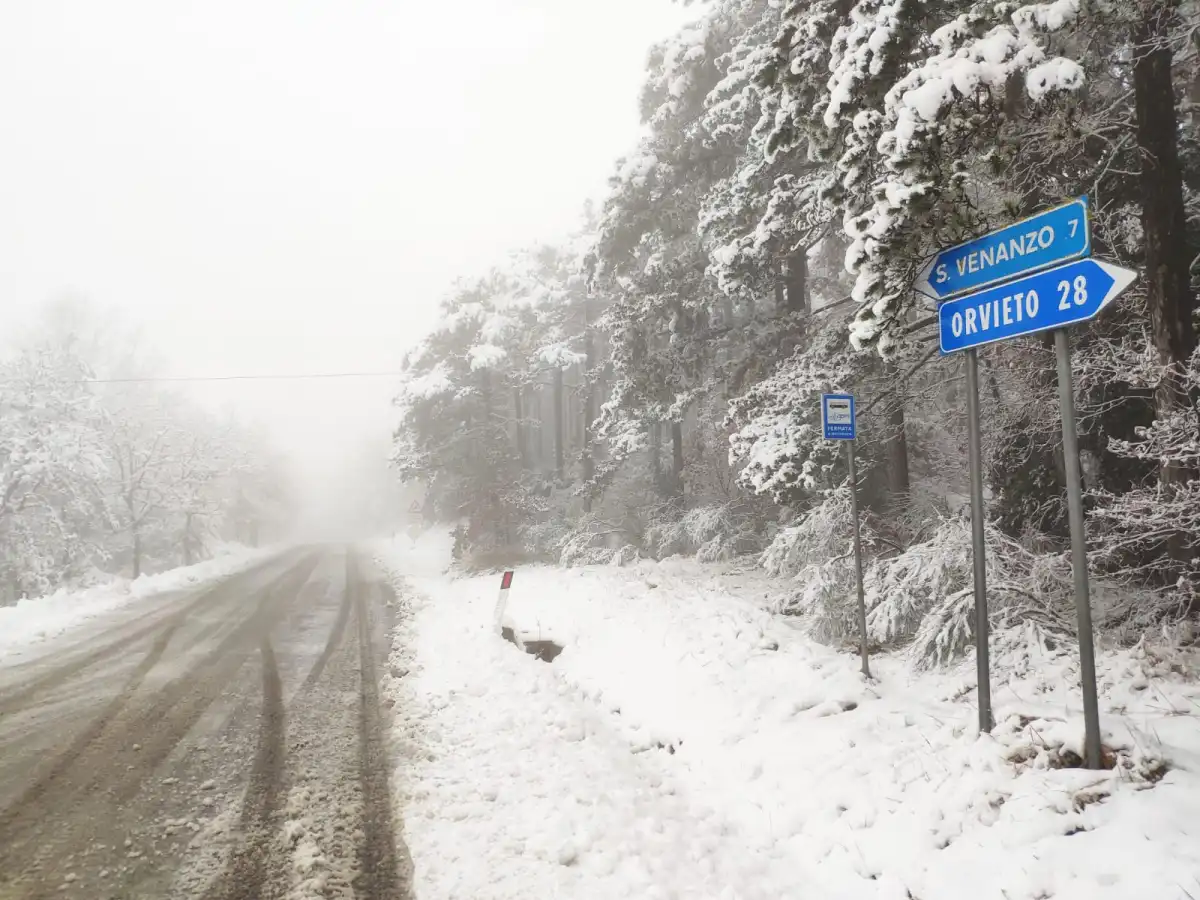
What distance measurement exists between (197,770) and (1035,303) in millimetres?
7481

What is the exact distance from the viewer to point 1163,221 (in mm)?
5539

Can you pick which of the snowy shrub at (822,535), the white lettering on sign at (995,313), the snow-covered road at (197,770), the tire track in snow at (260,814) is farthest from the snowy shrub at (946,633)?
the tire track in snow at (260,814)

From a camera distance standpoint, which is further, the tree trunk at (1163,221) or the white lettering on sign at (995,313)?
the tree trunk at (1163,221)

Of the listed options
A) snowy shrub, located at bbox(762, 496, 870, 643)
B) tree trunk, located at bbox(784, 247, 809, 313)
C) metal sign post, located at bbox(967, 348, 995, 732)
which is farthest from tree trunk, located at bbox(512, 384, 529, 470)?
metal sign post, located at bbox(967, 348, 995, 732)

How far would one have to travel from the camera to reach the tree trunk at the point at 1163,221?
5348 mm

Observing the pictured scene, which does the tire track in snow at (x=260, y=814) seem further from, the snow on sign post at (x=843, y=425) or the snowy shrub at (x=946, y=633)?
the snowy shrub at (x=946, y=633)

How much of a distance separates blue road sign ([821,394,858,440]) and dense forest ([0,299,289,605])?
79.3 feet

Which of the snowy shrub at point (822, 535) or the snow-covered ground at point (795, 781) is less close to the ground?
the snowy shrub at point (822, 535)

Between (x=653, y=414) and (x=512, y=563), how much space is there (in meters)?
7.89

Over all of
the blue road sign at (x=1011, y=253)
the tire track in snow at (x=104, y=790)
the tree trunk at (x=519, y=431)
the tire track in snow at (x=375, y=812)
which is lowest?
the tire track in snow at (x=375, y=812)

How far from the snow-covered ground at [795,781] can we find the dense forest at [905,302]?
1074 mm

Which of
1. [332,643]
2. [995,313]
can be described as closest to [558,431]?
[332,643]

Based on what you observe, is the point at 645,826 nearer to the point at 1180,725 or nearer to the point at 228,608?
the point at 1180,725

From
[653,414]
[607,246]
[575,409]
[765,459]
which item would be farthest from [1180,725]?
[575,409]
